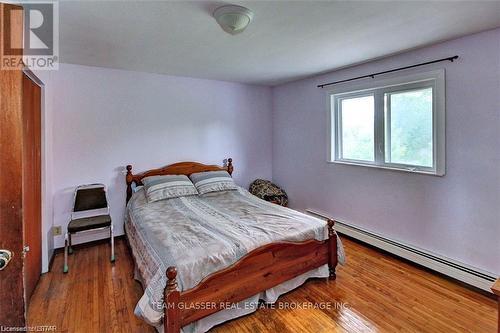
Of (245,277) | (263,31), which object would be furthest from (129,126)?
(245,277)

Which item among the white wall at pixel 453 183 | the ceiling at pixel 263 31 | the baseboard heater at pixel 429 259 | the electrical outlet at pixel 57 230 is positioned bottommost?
the baseboard heater at pixel 429 259

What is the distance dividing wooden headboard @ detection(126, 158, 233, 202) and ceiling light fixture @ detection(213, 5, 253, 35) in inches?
90.7

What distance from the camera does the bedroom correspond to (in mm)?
1856

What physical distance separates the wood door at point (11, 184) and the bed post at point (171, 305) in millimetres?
816

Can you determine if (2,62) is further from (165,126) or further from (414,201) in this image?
(414,201)

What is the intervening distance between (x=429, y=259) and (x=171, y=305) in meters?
2.48

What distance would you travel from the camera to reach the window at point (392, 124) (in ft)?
8.56

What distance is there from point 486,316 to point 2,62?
3.16 meters

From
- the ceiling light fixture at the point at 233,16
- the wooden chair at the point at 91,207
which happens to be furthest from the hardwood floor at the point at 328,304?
the ceiling light fixture at the point at 233,16

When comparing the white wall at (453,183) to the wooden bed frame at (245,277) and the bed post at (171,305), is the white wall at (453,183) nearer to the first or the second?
the wooden bed frame at (245,277)

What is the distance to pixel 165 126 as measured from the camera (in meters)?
3.79

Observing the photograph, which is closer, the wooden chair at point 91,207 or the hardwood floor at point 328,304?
the hardwood floor at point 328,304

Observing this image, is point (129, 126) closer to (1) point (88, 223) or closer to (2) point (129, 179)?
Answer: (2) point (129, 179)

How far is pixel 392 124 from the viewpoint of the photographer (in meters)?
3.03
